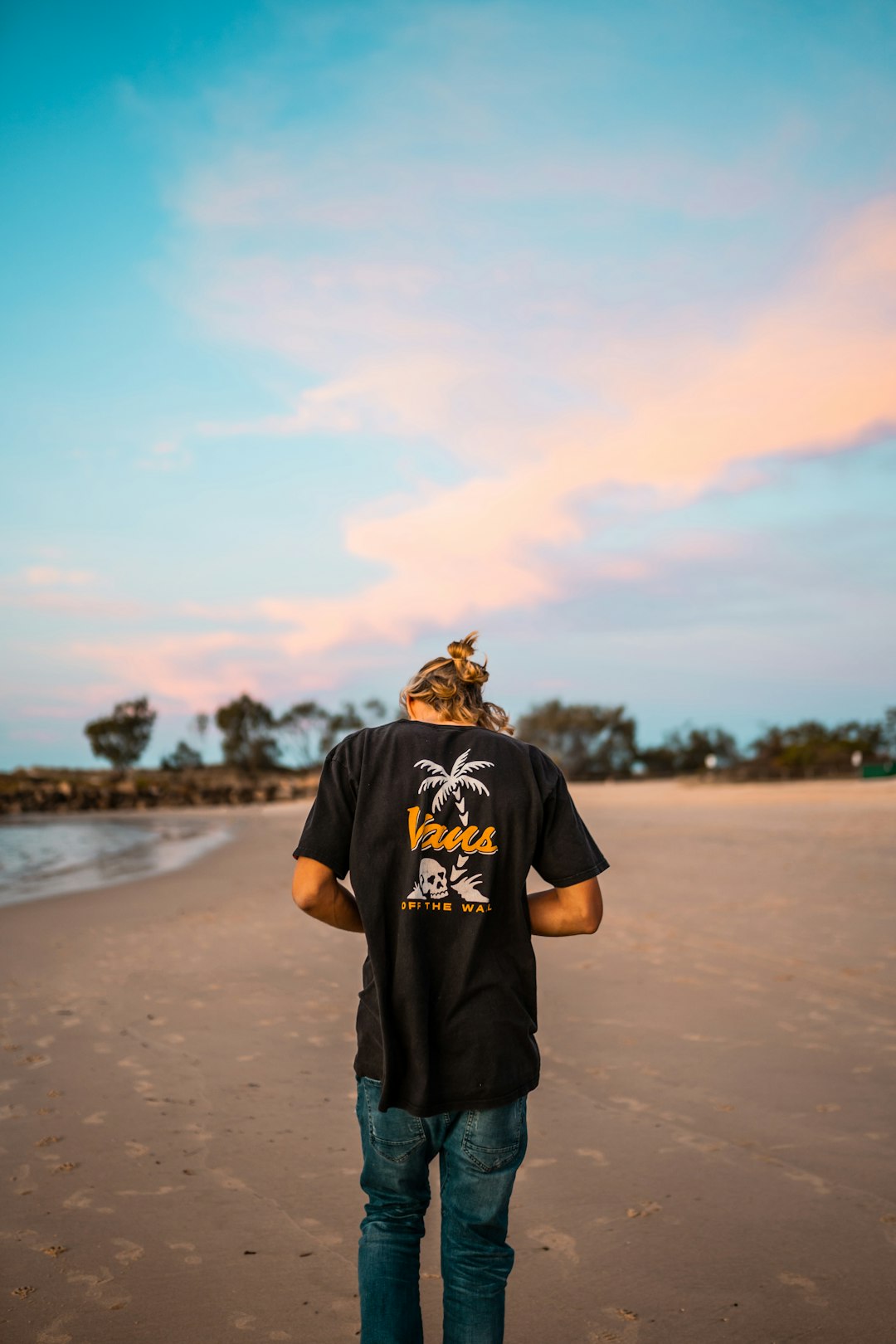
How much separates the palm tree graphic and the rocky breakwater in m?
55.0

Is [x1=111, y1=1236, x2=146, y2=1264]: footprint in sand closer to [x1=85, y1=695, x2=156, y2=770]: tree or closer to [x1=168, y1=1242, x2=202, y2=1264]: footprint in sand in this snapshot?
[x1=168, y1=1242, x2=202, y2=1264]: footprint in sand

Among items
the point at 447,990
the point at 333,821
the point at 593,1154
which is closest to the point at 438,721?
the point at 333,821

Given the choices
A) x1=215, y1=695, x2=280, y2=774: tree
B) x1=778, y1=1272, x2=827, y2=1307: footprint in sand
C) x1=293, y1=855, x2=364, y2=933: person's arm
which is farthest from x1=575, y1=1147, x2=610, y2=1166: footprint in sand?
x1=215, y1=695, x2=280, y2=774: tree

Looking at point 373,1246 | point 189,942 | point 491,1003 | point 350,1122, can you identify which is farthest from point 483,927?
point 189,942

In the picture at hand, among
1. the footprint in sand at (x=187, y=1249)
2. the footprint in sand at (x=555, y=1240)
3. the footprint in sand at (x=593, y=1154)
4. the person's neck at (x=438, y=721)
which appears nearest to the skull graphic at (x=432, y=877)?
the person's neck at (x=438, y=721)

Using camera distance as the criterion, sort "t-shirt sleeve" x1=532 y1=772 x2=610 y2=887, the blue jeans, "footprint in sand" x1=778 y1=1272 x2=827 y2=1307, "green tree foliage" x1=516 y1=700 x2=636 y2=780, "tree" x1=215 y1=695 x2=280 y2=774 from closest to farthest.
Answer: the blue jeans → "t-shirt sleeve" x1=532 y1=772 x2=610 y2=887 → "footprint in sand" x1=778 y1=1272 x2=827 y2=1307 → "green tree foliage" x1=516 y1=700 x2=636 y2=780 → "tree" x1=215 y1=695 x2=280 y2=774

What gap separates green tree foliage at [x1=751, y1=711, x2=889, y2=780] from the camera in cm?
5003

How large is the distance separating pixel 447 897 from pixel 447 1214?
2.71ft

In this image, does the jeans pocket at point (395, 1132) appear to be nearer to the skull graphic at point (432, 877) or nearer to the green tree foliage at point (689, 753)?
the skull graphic at point (432, 877)

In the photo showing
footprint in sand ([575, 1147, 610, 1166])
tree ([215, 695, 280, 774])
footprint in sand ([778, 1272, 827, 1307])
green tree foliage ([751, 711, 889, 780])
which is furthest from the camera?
tree ([215, 695, 280, 774])

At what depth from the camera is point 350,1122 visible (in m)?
5.16

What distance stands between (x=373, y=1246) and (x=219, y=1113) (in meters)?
3.00

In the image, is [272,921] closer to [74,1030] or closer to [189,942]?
[189,942]

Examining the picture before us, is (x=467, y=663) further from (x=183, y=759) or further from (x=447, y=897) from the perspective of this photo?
(x=183, y=759)
